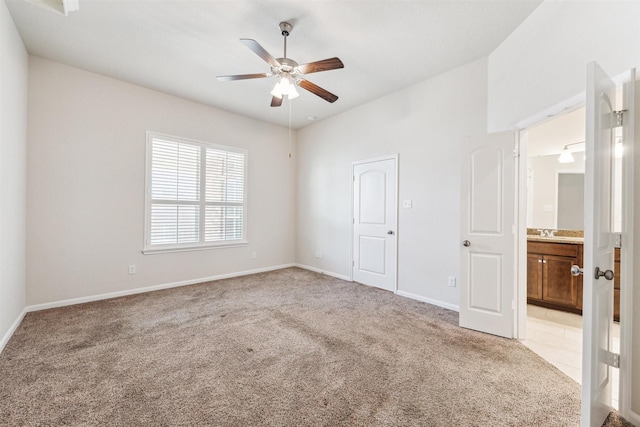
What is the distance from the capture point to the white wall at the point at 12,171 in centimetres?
234

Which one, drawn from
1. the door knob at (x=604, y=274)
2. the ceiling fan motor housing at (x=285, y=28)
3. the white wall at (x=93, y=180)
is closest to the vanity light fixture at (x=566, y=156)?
the door knob at (x=604, y=274)

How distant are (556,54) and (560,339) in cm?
262

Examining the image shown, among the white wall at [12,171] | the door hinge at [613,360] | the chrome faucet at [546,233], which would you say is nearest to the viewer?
the door hinge at [613,360]

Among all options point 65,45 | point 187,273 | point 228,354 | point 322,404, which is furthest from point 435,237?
point 65,45

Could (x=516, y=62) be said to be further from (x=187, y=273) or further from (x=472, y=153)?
(x=187, y=273)

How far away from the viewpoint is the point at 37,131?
3232mm

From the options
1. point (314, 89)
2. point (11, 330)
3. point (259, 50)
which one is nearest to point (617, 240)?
point (314, 89)

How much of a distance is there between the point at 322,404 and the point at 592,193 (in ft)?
6.38

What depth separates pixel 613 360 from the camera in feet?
5.39

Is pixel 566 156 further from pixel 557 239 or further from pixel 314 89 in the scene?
pixel 314 89

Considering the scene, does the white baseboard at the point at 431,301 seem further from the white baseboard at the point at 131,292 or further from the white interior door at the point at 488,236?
the white baseboard at the point at 131,292

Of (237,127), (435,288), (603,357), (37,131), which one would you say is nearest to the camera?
(603,357)

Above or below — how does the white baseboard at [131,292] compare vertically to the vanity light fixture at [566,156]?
below

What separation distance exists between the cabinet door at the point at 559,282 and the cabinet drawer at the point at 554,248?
2.2 inches
